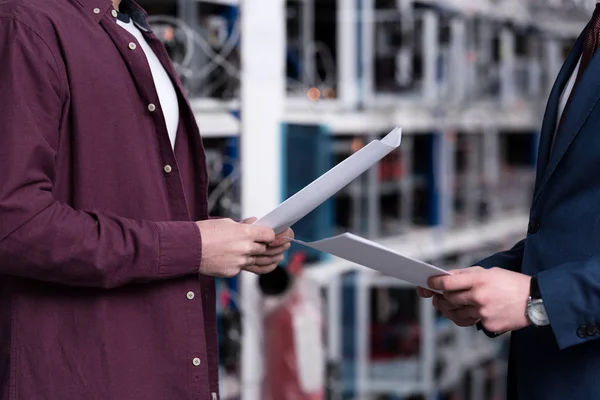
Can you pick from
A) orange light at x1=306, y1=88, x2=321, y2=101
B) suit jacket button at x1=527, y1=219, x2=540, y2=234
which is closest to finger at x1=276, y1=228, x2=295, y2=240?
suit jacket button at x1=527, y1=219, x2=540, y2=234

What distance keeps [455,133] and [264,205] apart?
211 cm

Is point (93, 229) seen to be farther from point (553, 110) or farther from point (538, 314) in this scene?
point (553, 110)

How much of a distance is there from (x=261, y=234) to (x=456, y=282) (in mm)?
262

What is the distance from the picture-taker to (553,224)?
1188 millimetres

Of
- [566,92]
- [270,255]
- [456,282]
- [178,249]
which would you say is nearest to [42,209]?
[178,249]

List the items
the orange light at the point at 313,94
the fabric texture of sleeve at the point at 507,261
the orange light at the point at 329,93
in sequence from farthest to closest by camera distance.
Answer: the orange light at the point at 329,93 < the orange light at the point at 313,94 < the fabric texture of sleeve at the point at 507,261

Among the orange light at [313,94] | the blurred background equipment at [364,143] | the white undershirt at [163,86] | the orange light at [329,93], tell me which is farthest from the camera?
the orange light at [329,93]

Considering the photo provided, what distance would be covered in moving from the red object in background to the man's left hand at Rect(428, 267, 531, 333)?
155 centimetres

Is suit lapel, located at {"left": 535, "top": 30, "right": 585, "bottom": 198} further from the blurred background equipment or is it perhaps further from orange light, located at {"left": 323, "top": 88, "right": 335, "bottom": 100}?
orange light, located at {"left": 323, "top": 88, "right": 335, "bottom": 100}

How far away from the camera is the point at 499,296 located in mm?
1127

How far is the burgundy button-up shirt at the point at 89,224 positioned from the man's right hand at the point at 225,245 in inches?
0.8

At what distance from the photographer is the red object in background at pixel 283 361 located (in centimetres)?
266

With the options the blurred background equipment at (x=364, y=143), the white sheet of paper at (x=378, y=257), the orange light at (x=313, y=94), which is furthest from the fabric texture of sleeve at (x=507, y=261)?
the orange light at (x=313, y=94)

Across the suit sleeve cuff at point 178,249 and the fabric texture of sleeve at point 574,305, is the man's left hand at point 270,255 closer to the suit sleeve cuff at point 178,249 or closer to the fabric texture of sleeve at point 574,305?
the suit sleeve cuff at point 178,249
